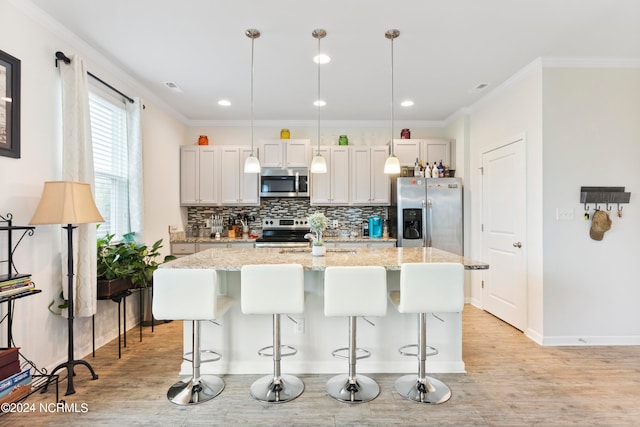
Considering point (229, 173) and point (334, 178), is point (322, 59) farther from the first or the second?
point (229, 173)

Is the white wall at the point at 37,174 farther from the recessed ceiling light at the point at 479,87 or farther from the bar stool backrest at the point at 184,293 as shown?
the recessed ceiling light at the point at 479,87

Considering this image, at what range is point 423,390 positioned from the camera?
2.24m

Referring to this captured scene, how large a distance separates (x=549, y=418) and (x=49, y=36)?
171 inches

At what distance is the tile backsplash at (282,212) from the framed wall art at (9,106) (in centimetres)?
301

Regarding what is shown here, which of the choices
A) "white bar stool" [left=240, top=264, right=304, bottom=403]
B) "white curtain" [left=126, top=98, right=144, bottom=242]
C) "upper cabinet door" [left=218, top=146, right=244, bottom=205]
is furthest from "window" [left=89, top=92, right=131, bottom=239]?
"white bar stool" [left=240, top=264, right=304, bottom=403]

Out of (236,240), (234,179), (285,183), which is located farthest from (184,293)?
(234,179)

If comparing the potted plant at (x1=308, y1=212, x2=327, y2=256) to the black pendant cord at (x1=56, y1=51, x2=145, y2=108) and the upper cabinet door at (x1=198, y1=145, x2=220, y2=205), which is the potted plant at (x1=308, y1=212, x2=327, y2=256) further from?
the upper cabinet door at (x1=198, y1=145, x2=220, y2=205)

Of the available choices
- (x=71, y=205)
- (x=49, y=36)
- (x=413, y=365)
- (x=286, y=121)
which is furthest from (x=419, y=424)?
(x=286, y=121)

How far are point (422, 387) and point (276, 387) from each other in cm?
100

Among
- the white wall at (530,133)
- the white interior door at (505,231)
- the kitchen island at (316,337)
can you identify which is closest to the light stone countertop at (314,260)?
the kitchen island at (316,337)

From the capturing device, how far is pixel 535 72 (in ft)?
10.6

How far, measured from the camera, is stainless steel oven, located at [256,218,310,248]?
15.4 feet

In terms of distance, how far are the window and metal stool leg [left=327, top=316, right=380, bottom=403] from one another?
261 centimetres

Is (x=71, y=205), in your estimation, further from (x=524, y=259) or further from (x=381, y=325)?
(x=524, y=259)
